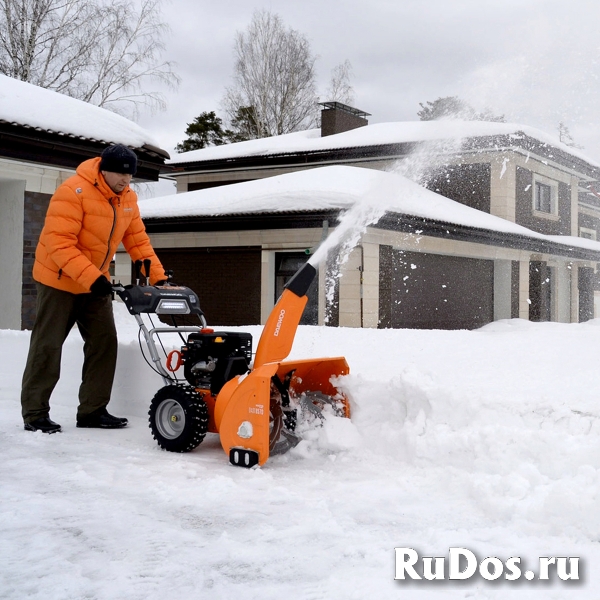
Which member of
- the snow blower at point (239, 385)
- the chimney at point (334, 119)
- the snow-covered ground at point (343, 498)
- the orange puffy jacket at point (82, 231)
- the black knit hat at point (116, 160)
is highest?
the chimney at point (334, 119)

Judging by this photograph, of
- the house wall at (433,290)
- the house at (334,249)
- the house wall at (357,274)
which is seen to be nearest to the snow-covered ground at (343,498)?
the house at (334,249)

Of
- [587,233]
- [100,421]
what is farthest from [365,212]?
[587,233]

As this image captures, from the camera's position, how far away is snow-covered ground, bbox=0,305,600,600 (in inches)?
96.2

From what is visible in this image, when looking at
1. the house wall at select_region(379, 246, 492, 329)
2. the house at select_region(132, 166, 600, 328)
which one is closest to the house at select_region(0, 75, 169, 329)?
the house at select_region(132, 166, 600, 328)

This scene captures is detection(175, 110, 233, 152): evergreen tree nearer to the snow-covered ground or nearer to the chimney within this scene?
the chimney

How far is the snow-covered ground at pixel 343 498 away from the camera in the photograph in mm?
2443

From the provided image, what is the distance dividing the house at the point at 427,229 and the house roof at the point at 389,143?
0.05 m

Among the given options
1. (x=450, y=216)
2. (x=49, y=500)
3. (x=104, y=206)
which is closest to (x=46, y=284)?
(x=104, y=206)

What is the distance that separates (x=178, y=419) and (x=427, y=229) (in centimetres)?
1019

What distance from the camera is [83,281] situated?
4441mm

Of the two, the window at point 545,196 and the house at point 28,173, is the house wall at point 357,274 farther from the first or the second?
the house at point 28,173

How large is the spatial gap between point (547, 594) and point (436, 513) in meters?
0.82

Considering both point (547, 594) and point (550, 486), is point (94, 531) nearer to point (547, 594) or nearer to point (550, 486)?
point (547, 594)

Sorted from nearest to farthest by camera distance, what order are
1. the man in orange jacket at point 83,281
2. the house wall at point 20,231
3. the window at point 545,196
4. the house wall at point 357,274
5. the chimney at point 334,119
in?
1. the man in orange jacket at point 83,281
2. the house wall at point 20,231
3. the house wall at point 357,274
4. the window at point 545,196
5. the chimney at point 334,119
